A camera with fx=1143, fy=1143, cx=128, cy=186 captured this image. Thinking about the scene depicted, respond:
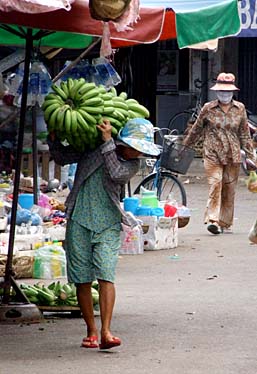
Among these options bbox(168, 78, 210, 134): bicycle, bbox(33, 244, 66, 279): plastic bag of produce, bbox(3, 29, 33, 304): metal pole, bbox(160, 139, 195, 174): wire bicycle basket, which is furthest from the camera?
bbox(168, 78, 210, 134): bicycle

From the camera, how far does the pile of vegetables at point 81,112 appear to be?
24.4 feet

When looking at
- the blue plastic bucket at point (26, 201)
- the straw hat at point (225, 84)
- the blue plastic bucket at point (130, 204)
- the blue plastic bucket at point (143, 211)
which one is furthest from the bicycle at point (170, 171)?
the blue plastic bucket at point (26, 201)

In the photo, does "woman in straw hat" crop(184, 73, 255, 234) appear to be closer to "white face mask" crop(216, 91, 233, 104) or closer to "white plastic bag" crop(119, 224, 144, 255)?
"white face mask" crop(216, 91, 233, 104)

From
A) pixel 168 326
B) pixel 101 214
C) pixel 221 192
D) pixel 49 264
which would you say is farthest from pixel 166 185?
pixel 101 214

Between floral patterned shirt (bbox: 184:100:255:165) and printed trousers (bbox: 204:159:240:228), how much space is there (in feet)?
0.39

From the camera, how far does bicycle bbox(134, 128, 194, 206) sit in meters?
14.2

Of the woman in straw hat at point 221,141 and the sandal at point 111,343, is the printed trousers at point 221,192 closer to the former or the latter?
the woman in straw hat at point 221,141

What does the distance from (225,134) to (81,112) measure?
6.50 meters

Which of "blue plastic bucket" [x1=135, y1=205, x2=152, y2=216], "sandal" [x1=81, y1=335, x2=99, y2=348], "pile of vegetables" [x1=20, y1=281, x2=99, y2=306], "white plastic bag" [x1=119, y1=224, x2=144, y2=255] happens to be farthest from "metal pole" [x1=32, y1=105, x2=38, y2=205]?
"sandal" [x1=81, y1=335, x2=99, y2=348]

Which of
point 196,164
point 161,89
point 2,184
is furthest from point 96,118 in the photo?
point 161,89

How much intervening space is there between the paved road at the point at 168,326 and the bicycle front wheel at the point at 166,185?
1925 mm

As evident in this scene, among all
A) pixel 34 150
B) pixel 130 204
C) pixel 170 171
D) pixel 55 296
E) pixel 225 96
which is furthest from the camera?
pixel 170 171

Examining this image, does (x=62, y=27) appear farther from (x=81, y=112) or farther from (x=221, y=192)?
(x=221, y=192)

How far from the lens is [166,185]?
14.7 metres
